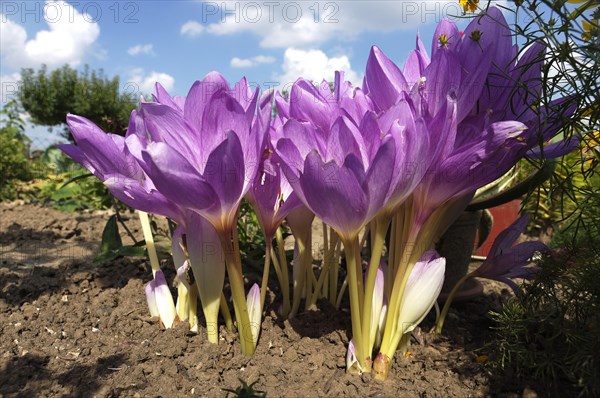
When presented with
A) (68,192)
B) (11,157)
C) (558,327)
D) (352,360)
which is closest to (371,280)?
(352,360)

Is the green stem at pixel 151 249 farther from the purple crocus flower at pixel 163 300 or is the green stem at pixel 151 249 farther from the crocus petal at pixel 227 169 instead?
the crocus petal at pixel 227 169

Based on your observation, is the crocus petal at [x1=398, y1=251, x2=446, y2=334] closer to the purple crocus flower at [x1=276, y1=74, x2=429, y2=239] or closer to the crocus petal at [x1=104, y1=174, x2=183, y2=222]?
the purple crocus flower at [x1=276, y1=74, x2=429, y2=239]

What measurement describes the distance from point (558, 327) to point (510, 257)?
0.38m

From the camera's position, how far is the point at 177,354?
140cm

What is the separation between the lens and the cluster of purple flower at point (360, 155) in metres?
1.08

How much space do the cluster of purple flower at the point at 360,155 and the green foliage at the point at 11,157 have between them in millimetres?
6579

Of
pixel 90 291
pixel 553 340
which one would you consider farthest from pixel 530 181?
pixel 90 291

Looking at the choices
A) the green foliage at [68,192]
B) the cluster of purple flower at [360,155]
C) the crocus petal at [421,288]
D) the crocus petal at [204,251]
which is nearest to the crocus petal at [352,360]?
the cluster of purple flower at [360,155]

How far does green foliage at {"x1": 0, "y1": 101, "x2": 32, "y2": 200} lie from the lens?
7.34 meters

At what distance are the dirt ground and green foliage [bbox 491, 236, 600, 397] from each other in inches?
3.2

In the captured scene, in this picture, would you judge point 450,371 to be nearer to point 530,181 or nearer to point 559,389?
point 559,389

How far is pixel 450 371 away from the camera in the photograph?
135 centimetres

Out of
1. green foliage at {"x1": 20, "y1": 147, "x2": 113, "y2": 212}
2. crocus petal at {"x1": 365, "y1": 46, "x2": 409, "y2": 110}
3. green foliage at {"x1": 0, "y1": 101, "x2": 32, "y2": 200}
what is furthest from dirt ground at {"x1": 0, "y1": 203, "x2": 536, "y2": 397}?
green foliage at {"x1": 0, "y1": 101, "x2": 32, "y2": 200}

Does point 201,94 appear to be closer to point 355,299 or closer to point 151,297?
point 355,299
